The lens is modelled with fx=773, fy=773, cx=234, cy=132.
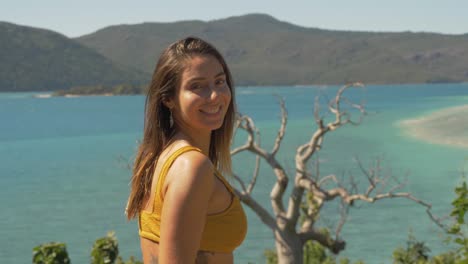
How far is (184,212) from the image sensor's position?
182cm

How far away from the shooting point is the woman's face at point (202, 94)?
204cm

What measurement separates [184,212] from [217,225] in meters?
0.18

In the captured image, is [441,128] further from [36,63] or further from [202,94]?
[36,63]

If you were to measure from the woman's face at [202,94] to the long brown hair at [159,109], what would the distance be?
2 centimetres

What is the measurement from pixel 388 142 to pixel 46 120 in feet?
192

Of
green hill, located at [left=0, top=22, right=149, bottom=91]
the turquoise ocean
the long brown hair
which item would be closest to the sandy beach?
the turquoise ocean

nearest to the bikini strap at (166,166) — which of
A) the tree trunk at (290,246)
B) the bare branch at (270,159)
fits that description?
the bare branch at (270,159)

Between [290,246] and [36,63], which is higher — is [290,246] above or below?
above

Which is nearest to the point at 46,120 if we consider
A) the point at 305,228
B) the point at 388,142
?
the point at 388,142

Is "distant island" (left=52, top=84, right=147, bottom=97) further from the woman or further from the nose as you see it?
the nose

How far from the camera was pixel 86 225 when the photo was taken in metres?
31.6

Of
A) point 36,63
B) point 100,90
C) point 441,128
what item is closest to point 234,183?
point 441,128

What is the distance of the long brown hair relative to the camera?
2090mm

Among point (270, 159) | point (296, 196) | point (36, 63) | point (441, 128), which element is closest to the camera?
point (270, 159)
